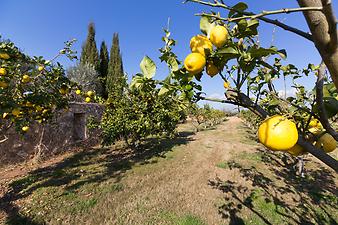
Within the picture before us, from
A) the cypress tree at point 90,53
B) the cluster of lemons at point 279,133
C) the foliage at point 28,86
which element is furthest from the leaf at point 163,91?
the cypress tree at point 90,53

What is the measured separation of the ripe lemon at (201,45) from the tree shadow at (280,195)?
4.20m

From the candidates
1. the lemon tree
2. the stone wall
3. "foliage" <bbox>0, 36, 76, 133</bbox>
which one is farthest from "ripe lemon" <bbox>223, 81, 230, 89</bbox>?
the stone wall

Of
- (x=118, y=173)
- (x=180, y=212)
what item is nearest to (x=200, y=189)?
(x=180, y=212)

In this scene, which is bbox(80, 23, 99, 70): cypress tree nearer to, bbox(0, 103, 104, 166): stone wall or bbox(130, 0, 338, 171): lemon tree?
bbox(0, 103, 104, 166): stone wall

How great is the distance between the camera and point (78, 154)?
373 inches

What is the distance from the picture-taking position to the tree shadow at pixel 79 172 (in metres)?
5.05

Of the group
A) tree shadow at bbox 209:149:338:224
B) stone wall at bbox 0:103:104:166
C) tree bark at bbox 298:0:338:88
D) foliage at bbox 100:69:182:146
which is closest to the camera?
tree bark at bbox 298:0:338:88

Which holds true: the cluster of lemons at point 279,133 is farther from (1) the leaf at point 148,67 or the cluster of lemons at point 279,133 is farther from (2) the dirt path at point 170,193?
(2) the dirt path at point 170,193

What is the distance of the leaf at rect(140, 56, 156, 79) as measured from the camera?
108 centimetres

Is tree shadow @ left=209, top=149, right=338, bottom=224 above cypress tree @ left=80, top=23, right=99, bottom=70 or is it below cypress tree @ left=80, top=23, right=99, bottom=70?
below

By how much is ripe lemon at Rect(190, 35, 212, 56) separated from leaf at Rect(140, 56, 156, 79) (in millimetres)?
205

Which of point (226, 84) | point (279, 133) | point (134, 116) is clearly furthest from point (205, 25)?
point (134, 116)

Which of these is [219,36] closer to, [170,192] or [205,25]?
[205,25]

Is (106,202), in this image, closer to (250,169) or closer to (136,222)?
(136,222)
